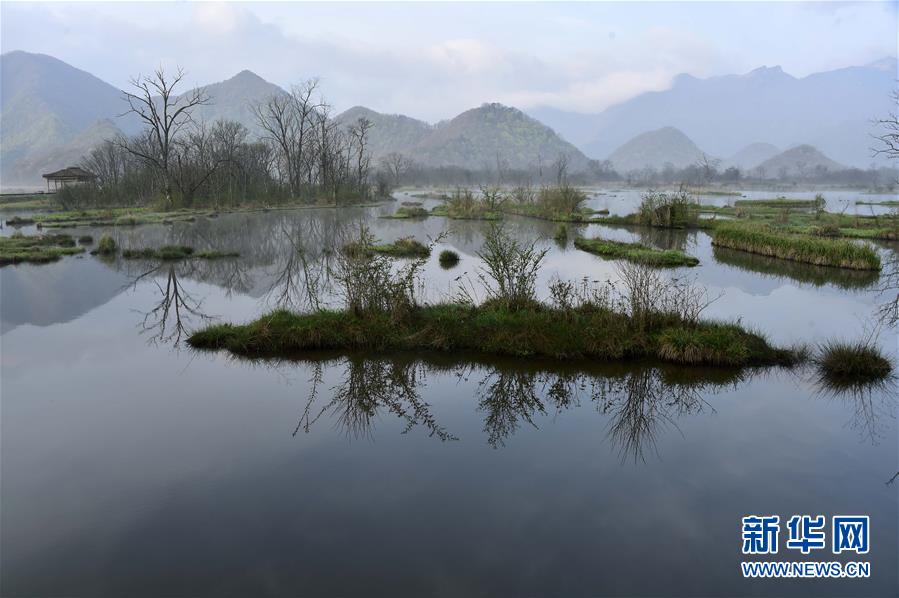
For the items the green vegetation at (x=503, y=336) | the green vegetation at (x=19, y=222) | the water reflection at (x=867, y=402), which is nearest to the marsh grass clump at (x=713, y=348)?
the green vegetation at (x=503, y=336)

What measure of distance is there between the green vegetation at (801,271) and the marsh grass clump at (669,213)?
27.1 ft

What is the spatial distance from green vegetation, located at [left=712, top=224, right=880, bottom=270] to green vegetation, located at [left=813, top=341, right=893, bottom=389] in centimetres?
1181

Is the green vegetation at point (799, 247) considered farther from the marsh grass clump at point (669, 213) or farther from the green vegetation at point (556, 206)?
the green vegetation at point (556, 206)

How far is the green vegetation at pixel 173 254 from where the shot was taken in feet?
70.2

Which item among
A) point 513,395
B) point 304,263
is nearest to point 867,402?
point 513,395

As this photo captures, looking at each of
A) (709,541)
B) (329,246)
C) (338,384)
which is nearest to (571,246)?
(329,246)

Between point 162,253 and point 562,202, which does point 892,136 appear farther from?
point 162,253

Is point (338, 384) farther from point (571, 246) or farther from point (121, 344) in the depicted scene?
point (571, 246)

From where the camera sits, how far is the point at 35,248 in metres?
22.1

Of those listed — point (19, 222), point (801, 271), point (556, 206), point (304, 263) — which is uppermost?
point (556, 206)

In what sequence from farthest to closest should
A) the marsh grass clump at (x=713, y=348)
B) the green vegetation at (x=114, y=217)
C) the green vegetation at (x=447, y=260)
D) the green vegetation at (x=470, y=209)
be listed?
1. the green vegetation at (x=470, y=209)
2. the green vegetation at (x=114, y=217)
3. the green vegetation at (x=447, y=260)
4. the marsh grass clump at (x=713, y=348)

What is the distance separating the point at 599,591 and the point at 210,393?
6.52 metres

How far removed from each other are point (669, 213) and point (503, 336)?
23758 millimetres

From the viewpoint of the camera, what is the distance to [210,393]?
885cm
